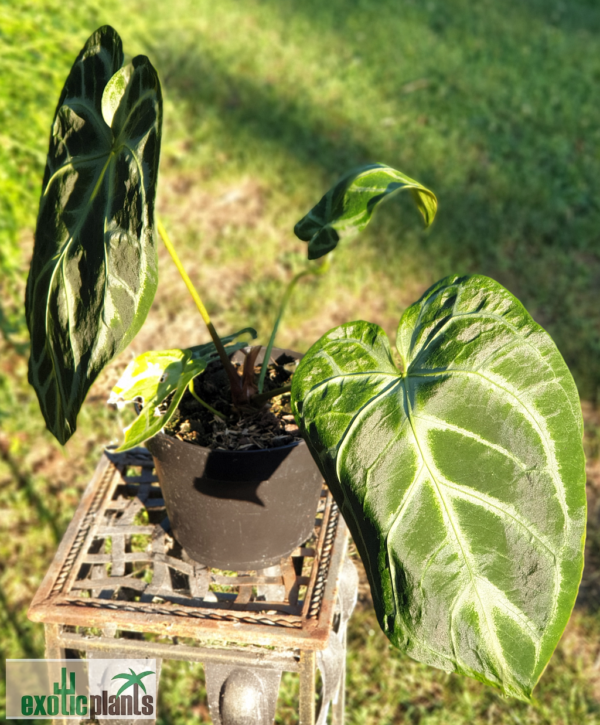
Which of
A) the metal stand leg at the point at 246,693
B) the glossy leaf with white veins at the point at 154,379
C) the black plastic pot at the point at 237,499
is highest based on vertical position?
the glossy leaf with white veins at the point at 154,379

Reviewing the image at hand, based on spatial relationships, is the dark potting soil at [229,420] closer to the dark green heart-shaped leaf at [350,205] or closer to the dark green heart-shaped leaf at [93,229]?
the dark green heart-shaped leaf at [93,229]

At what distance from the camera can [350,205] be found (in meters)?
1.00

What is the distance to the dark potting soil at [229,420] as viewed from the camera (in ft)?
3.97

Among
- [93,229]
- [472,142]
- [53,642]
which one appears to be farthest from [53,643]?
[472,142]

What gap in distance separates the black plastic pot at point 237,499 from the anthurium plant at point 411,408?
0.14 metres

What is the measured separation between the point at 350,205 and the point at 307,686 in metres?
0.74

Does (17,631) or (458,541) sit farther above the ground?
(458,541)

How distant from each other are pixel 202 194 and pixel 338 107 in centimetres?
101

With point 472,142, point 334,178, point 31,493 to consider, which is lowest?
point 31,493

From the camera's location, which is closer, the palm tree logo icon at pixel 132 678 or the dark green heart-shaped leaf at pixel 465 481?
the dark green heart-shaped leaf at pixel 465 481

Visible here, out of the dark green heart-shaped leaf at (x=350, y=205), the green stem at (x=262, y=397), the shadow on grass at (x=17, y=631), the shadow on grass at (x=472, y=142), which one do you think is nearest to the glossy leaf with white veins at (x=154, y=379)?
the green stem at (x=262, y=397)

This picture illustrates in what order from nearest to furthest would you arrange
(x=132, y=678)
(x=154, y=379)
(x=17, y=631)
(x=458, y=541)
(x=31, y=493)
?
1. (x=458, y=541)
2. (x=154, y=379)
3. (x=132, y=678)
4. (x=17, y=631)
5. (x=31, y=493)

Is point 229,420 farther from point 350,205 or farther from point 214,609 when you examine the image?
point 350,205

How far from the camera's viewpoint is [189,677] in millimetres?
1821
